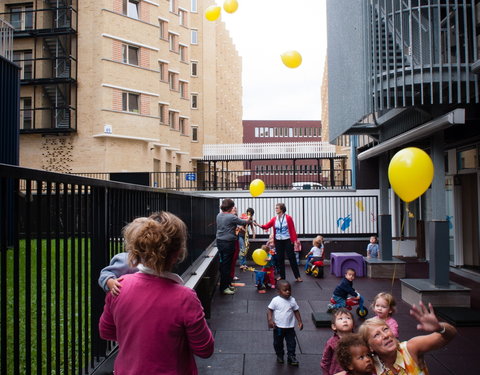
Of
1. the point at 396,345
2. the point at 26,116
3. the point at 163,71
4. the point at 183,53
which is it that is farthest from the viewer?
the point at 183,53

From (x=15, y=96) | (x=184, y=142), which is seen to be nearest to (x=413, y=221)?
(x=15, y=96)

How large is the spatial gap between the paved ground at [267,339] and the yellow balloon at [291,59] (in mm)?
5330

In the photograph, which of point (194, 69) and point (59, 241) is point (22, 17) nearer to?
point (194, 69)

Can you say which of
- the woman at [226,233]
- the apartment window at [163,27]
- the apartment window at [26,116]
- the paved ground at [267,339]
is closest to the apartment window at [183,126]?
the apartment window at [163,27]

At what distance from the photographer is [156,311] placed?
2.23 metres

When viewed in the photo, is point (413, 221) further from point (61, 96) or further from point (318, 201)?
point (61, 96)

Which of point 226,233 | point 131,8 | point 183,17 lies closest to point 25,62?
point 131,8

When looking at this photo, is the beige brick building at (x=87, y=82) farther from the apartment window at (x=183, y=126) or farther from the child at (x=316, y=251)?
the child at (x=316, y=251)

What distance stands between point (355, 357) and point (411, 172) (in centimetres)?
334

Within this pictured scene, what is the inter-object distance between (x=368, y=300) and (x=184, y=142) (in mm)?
34109

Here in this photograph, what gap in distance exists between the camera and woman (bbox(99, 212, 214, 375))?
2.23m

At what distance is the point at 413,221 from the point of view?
16.3m

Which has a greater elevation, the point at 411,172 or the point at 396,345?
the point at 411,172

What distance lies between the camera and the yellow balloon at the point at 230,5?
→ 11609 millimetres
